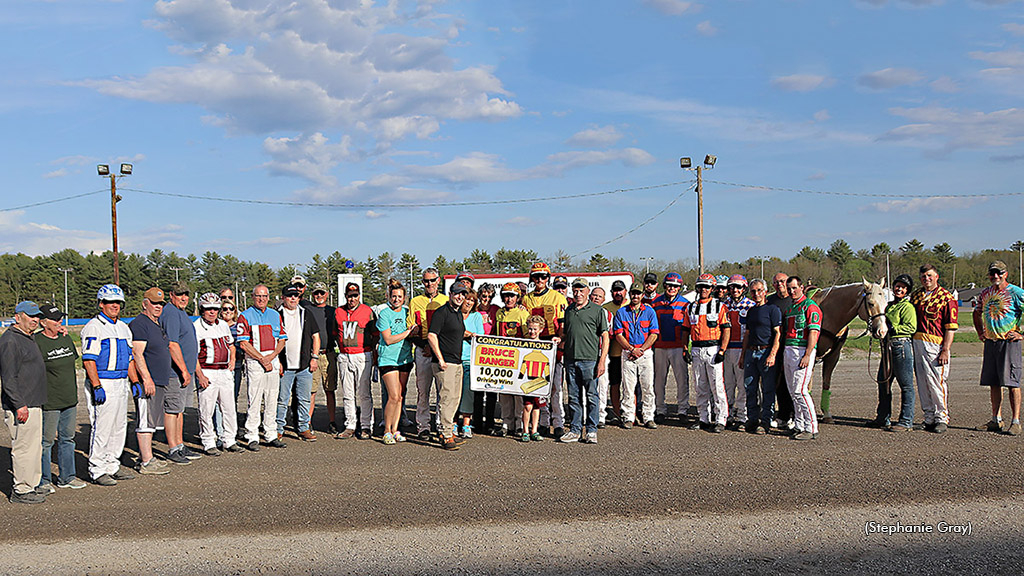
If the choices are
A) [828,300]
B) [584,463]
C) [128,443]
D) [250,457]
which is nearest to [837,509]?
[584,463]

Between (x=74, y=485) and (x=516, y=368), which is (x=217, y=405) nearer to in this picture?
(x=74, y=485)

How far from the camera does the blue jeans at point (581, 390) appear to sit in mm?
9062

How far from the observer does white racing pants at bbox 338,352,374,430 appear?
373 inches

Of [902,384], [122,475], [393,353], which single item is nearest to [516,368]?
[393,353]

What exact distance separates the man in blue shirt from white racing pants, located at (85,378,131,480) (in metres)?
6.27

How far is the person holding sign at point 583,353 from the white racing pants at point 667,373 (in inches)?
56.8

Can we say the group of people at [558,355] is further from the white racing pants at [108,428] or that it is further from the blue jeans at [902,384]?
the white racing pants at [108,428]

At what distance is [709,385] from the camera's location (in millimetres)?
9641

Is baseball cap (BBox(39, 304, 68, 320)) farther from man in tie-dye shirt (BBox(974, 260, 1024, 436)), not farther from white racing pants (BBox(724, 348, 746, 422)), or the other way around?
man in tie-dye shirt (BBox(974, 260, 1024, 436))

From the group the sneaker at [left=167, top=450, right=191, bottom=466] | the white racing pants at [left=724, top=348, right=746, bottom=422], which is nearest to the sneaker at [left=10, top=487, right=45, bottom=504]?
the sneaker at [left=167, top=450, right=191, bottom=466]

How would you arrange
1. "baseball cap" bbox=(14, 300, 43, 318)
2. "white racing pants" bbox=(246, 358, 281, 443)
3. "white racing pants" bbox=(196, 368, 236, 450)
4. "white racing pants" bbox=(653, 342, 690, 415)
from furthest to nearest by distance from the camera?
"white racing pants" bbox=(653, 342, 690, 415), "white racing pants" bbox=(246, 358, 281, 443), "white racing pants" bbox=(196, 368, 236, 450), "baseball cap" bbox=(14, 300, 43, 318)

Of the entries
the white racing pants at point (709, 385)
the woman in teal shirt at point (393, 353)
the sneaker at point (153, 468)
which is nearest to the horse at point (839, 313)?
the white racing pants at point (709, 385)

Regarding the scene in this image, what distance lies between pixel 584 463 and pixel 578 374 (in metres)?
1.67

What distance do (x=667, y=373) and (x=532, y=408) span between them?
2350 mm
